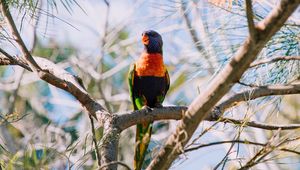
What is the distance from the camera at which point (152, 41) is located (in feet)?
9.80

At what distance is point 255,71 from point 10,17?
76 centimetres

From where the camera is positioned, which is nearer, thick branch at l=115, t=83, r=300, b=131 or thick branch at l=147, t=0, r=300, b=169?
thick branch at l=147, t=0, r=300, b=169

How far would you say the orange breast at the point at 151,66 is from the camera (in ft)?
9.20

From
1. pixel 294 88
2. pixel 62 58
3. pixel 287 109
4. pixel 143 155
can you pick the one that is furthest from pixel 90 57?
pixel 294 88

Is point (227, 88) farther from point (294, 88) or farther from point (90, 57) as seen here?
point (90, 57)

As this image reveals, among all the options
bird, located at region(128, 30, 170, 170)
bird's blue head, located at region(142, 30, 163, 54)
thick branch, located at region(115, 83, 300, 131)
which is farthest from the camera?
bird's blue head, located at region(142, 30, 163, 54)

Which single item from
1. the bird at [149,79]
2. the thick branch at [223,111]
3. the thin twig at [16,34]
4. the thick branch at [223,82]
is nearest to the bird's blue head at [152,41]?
the bird at [149,79]

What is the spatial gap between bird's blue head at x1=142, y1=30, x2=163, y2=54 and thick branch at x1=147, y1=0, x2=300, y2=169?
1.75 m

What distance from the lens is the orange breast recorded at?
2803mm

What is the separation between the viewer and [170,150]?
46.6 inches

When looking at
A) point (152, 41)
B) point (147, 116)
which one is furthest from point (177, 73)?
point (147, 116)

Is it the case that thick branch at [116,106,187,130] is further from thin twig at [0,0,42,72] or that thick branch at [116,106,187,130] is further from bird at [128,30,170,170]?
bird at [128,30,170,170]

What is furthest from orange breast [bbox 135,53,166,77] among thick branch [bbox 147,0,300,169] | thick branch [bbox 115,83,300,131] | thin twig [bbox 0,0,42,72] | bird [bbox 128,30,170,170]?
thick branch [bbox 147,0,300,169]

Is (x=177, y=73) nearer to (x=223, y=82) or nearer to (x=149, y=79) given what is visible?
(x=149, y=79)
